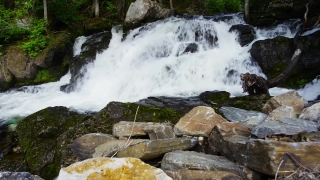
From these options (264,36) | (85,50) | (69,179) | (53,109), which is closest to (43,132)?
(53,109)

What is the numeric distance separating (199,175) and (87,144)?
220 centimetres

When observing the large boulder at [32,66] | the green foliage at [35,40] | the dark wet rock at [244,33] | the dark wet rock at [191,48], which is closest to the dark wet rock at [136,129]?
the dark wet rock at [191,48]

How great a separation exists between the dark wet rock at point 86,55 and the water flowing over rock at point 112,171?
9.31 m

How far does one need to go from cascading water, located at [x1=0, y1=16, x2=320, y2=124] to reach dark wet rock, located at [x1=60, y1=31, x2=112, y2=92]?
0.81 feet

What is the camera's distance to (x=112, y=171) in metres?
2.37

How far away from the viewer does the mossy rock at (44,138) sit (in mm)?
4828

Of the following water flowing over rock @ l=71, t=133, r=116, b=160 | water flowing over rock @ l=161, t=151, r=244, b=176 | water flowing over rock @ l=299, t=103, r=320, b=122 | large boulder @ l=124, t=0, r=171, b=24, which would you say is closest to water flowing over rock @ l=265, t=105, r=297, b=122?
water flowing over rock @ l=299, t=103, r=320, b=122

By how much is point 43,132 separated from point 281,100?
461 cm

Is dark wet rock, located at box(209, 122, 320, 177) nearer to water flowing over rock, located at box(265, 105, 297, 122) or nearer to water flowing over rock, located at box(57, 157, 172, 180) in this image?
water flowing over rock, located at box(57, 157, 172, 180)

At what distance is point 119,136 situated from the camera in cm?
415

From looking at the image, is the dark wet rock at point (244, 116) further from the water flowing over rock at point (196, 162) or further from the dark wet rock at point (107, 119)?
the water flowing over rock at point (196, 162)

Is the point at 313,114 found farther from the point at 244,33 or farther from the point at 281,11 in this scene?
the point at 281,11

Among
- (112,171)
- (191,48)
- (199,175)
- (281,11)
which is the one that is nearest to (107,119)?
(112,171)

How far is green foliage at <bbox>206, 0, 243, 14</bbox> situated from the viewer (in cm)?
1853
